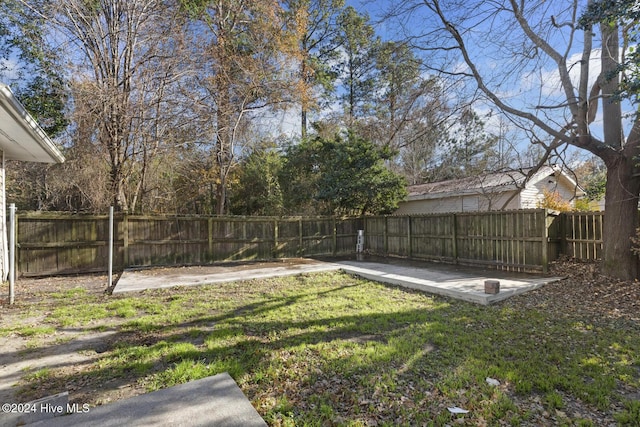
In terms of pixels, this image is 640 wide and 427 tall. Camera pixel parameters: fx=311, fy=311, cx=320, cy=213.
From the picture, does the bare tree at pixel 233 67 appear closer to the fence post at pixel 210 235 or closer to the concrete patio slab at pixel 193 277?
the fence post at pixel 210 235

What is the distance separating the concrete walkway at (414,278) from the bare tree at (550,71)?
2098 millimetres

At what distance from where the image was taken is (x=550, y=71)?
6.96 m

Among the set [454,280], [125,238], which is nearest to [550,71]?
[454,280]

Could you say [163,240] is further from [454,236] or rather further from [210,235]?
[454,236]

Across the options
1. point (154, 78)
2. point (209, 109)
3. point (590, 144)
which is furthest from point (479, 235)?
point (154, 78)

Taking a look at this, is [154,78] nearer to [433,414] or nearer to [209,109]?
[209,109]

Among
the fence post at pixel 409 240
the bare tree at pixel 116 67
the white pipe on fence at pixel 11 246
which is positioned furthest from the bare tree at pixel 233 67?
the fence post at pixel 409 240

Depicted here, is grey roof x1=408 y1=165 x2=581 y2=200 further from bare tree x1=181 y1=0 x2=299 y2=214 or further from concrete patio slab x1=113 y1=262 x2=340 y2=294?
bare tree x1=181 y1=0 x2=299 y2=214

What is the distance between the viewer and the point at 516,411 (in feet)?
7.54

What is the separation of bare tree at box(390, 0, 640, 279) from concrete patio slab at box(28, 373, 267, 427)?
7384 mm

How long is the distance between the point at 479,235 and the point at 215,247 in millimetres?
7891

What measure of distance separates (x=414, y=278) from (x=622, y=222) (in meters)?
4.10

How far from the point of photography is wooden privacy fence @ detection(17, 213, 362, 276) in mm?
7594

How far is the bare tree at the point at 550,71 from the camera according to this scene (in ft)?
19.9
